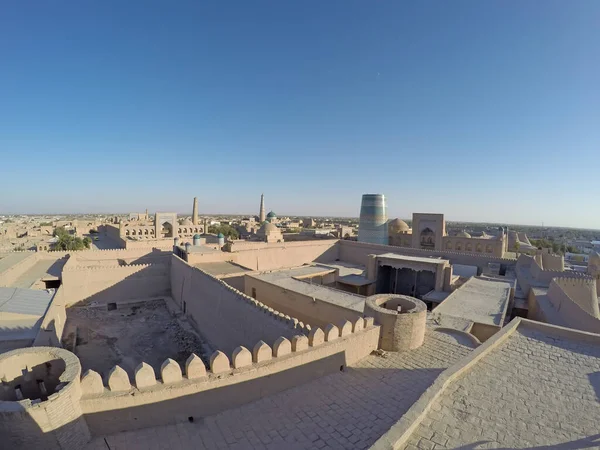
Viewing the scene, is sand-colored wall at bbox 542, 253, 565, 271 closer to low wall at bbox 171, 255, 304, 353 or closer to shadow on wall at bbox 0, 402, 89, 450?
low wall at bbox 171, 255, 304, 353

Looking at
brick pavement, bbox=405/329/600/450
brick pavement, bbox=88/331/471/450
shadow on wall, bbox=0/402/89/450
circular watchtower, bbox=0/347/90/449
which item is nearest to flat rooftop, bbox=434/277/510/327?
brick pavement, bbox=405/329/600/450

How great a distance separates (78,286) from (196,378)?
14.7m

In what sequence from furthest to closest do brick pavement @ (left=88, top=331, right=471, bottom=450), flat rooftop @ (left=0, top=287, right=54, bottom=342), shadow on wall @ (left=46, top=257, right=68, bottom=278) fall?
1. shadow on wall @ (left=46, top=257, right=68, bottom=278)
2. flat rooftop @ (left=0, top=287, right=54, bottom=342)
3. brick pavement @ (left=88, top=331, right=471, bottom=450)

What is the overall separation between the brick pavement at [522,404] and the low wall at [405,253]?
14637 mm

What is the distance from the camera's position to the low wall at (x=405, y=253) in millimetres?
20047

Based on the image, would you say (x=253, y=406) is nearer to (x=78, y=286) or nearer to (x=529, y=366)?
(x=529, y=366)

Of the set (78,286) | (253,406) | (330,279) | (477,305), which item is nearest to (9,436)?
(253,406)

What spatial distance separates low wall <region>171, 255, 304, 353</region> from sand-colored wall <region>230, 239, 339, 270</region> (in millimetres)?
4850


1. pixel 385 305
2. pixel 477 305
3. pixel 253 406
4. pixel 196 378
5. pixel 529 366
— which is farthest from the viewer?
pixel 477 305

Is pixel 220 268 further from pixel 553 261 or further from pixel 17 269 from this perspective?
pixel 553 261

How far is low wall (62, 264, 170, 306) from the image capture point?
15.9m

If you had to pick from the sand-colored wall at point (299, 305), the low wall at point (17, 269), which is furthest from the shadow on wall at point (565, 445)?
the low wall at point (17, 269)

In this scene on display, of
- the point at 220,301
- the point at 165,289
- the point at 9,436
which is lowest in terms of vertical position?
the point at 165,289

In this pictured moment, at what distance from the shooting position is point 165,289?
730 inches
